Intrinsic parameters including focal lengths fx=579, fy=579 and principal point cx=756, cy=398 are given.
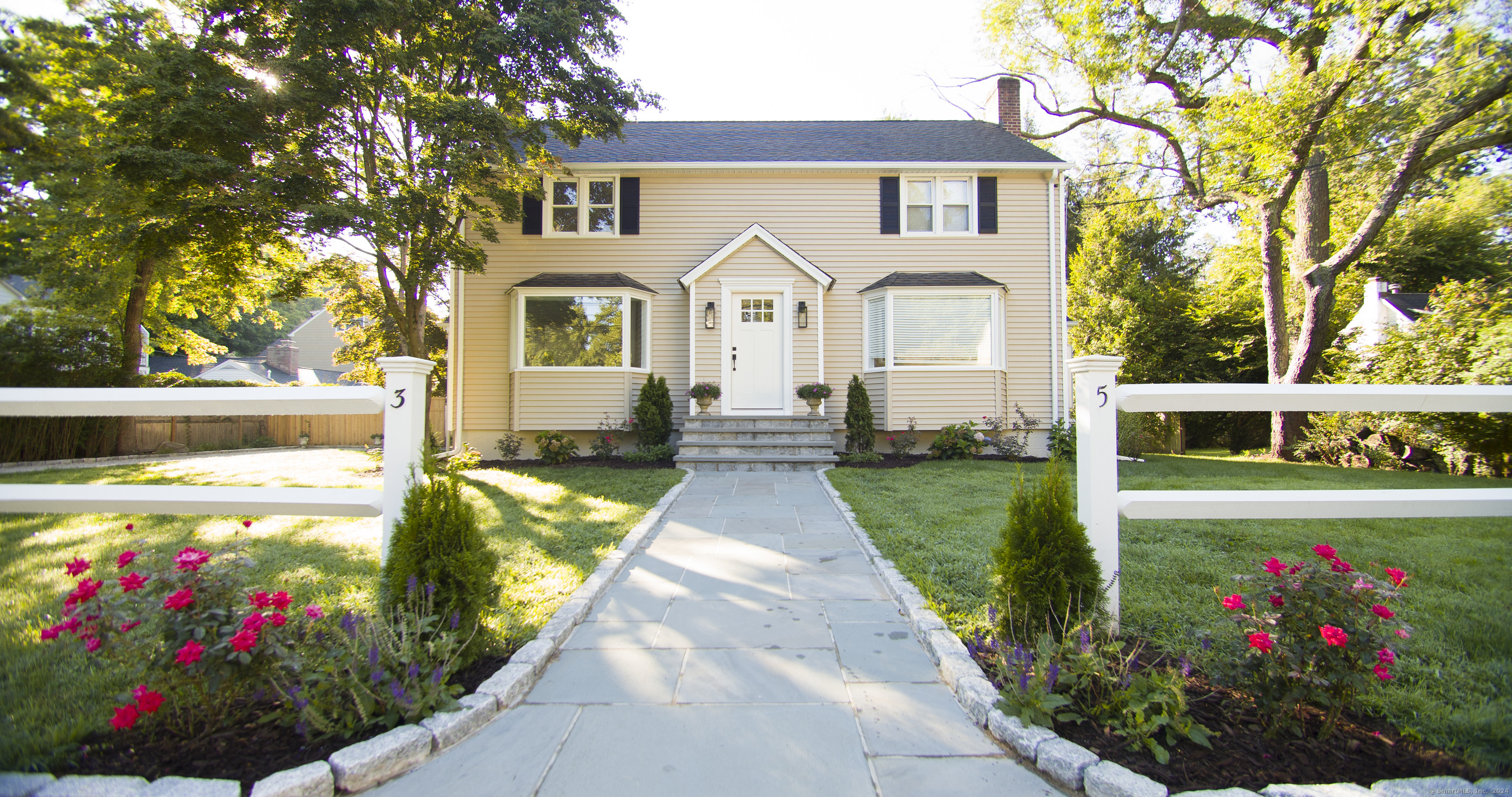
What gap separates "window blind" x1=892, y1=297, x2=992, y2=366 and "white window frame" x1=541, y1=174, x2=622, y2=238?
17.7ft

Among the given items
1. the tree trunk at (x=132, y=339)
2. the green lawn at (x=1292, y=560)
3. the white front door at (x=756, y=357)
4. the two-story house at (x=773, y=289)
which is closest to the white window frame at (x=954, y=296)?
the two-story house at (x=773, y=289)

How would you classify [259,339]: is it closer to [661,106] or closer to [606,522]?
[661,106]

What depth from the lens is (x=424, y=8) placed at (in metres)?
7.46

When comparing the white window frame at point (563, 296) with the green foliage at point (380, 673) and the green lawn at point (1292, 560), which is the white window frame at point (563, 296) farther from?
the green foliage at point (380, 673)

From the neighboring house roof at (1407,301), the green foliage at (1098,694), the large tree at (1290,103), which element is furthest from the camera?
the neighboring house roof at (1407,301)

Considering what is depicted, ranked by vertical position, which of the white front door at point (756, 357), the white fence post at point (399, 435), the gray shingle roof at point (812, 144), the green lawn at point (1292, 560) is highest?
the gray shingle roof at point (812, 144)

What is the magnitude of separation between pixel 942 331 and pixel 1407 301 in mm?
A: 9264

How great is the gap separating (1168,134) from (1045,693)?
15.4 meters

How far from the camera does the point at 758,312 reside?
10.4 m

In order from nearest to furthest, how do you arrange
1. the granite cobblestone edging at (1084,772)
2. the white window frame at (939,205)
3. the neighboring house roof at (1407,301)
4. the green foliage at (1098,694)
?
the granite cobblestone edging at (1084,772), the green foliage at (1098,694), the neighboring house roof at (1407,301), the white window frame at (939,205)

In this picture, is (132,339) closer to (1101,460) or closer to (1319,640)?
Result: (1101,460)

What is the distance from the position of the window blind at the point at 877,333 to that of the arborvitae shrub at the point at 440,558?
28.4ft

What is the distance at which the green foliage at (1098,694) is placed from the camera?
6.15 ft

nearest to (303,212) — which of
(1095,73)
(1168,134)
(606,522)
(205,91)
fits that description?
(205,91)
